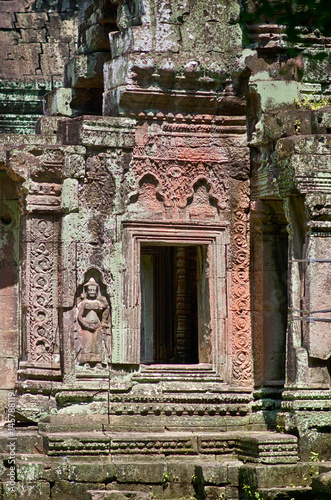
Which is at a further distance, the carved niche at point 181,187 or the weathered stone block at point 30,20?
the weathered stone block at point 30,20

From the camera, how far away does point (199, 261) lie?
56.7ft

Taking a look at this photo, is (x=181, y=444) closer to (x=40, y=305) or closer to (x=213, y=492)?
(x=213, y=492)

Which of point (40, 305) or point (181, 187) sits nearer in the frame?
point (40, 305)

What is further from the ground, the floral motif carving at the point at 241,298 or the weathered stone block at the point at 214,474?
the floral motif carving at the point at 241,298

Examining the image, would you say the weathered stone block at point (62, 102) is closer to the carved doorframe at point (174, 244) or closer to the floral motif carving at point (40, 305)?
the floral motif carving at point (40, 305)

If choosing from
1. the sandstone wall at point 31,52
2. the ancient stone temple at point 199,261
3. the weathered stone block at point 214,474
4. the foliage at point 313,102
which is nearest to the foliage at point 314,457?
the ancient stone temple at point 199,261

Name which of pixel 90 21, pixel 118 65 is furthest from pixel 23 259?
pixel 90 21

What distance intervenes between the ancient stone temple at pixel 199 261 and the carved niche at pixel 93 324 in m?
0.02

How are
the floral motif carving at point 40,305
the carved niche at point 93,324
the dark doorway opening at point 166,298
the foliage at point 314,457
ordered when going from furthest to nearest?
the dark doorway opening at point 166,298 < the floral motif carving at point 40,305 < the carved niche at point 93,324 < the foliage at point 314,457

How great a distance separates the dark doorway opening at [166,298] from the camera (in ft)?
67.6

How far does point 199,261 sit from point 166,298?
3580 mm

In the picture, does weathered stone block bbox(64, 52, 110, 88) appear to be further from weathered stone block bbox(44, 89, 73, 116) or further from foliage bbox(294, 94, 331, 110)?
foliage bbox(294, 94, 331, 110)

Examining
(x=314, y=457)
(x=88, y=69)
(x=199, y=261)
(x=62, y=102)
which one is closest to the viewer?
(x=314, y=457)

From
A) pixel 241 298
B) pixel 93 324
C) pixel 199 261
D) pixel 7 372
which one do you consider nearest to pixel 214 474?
pixel 93 324
